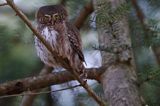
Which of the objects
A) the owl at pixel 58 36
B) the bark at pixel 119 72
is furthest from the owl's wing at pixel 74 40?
the bark at pixel 119 72

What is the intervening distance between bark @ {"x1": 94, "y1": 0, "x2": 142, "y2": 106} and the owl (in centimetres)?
11

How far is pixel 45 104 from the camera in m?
2.52

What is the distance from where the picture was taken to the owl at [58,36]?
198cm

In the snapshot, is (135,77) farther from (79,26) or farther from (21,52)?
(21,52)

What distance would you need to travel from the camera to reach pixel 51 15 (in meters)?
1.99

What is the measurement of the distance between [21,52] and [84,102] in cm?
41

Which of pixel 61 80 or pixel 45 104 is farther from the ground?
pixel 61 80

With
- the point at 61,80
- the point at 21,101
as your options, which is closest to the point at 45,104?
the point at 21,101

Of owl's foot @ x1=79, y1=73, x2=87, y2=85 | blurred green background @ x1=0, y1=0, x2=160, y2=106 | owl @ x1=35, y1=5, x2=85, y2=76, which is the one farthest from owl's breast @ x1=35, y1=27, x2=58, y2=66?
blurred green background @ x1=0, y1=0, x2=160, y2=106

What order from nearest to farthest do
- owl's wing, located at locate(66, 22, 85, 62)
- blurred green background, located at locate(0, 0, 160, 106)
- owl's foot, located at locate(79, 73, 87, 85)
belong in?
owl's foot, located at locate(79, 73, 87, 85) → owl's wing, located at locate(66, 22, 85, 62) → blurred green background, located at locate(0, 0, 160, 106)

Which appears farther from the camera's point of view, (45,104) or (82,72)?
(45,104)

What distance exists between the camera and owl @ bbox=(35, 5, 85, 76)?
78.1 inches

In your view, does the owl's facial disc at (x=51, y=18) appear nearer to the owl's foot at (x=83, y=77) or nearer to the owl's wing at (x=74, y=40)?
the owl's wing at (x=74, y=40)

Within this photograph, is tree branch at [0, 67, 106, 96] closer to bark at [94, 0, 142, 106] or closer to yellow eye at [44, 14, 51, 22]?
bark at [94, 0, 142, 106]
